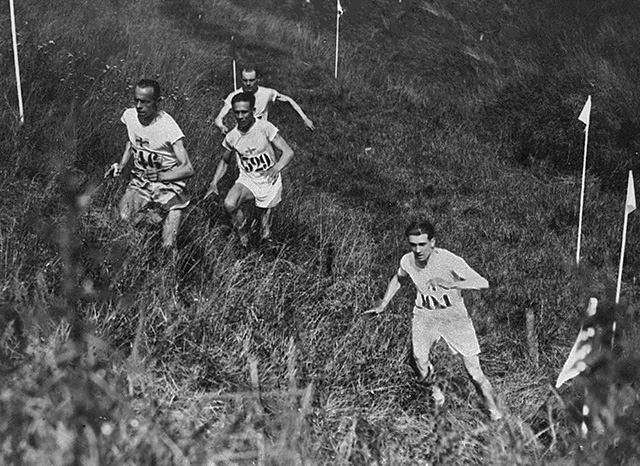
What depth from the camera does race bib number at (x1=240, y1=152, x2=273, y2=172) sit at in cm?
836

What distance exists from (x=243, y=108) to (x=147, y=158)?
1200 mm

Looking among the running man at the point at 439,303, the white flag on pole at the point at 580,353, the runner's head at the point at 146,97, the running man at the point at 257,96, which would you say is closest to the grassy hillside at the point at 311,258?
the white flag on pole at the point at 580,353

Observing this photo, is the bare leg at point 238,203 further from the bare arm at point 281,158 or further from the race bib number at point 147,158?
the race bib number at point 147,158

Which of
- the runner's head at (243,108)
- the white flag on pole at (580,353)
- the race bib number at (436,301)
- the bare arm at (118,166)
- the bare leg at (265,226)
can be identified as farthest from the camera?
the bare leg at (265,226)

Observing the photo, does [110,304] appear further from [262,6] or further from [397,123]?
[262,6]

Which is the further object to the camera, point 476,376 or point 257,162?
point 257,162

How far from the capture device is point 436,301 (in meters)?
6.69

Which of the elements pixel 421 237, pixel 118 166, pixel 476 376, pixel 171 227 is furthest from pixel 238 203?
pixel 476 376

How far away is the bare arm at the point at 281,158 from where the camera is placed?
8.22 metres

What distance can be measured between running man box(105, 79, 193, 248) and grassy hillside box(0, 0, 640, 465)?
0.27 metres

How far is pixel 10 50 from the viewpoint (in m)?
10.1

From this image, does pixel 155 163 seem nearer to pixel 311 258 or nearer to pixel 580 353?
pixel 311 258

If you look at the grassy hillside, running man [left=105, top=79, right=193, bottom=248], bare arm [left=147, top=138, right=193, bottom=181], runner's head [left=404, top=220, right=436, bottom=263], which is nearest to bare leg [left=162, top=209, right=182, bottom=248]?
running man [left=105, top=79, right=193, bottom=248]

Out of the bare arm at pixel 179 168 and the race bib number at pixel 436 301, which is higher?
the bare arm at pixel 179 168
